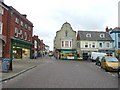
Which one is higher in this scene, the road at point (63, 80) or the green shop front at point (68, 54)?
the green shop front at point (68, 54)

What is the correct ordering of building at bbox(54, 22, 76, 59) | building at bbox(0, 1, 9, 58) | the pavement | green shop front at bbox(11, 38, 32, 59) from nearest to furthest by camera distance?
the pavement < building at bbox(0, 1, 9, 58) < green shop front at bbox(11, 38, 32, 59) < building at bbox(54, 22, 76, 59)

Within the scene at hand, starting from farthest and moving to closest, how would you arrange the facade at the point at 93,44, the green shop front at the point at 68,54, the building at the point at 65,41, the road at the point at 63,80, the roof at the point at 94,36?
the building at the point at 65,41 < the roof at the point at 94,36 < the facade at the point at 93,44 < the green shop front at the point at 68,54 < the road at the point at 63,80

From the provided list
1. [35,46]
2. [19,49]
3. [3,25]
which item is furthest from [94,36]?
[3,25]

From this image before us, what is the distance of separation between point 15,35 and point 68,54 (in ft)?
79.8

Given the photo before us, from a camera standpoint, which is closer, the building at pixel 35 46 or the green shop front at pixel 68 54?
the green shop front at pixel 68 54

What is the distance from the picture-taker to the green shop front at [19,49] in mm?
43791

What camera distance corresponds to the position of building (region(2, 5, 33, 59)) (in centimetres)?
4031

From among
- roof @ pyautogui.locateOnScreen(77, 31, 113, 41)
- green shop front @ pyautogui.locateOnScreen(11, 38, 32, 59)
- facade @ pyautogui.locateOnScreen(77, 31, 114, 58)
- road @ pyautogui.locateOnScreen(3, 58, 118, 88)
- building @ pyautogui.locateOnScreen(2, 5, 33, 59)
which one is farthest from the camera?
roof @ pyautogui.locateOnScreen(77, 31, 113, 41)

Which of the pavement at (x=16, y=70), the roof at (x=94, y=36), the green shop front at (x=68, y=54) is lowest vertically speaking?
the pavement at (x=16, y=70)

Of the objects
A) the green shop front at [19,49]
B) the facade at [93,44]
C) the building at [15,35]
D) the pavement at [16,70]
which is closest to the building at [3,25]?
the building at [15,35]

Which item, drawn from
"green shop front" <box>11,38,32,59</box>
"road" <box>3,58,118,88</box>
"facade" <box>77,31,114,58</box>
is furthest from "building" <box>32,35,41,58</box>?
"road" <box>3,58,118,88</box>

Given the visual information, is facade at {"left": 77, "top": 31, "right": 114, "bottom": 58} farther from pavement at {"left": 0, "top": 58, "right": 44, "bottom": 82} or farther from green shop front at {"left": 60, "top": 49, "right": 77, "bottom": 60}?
pavement at {"left": 0, "top": 58, "right": 44, "bottom": 82}

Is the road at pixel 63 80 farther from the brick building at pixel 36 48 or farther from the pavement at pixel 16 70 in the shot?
the brick building at pixel 36 48

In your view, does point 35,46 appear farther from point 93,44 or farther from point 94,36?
point 93,44
